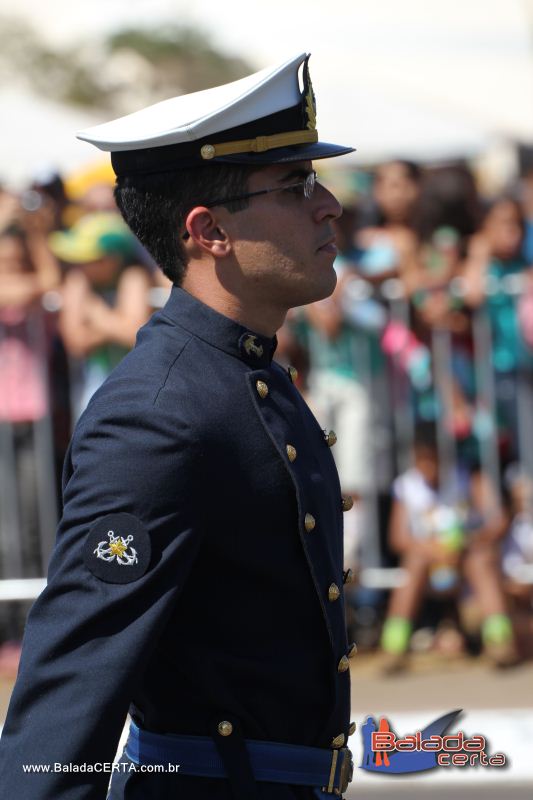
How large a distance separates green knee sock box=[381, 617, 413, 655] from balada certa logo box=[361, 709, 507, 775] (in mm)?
3503

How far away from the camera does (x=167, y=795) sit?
2.24 metres

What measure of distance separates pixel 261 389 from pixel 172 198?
1.20 ft

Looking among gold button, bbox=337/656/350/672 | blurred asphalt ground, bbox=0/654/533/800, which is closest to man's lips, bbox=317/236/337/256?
gold button, bbox=337/656/350/672

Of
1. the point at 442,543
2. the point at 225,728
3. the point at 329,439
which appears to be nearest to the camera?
the point at 225,728

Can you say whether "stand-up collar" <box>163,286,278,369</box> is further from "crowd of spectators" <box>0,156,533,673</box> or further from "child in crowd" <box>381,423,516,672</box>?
"child in crowd" <box>381,423,516,672</box>

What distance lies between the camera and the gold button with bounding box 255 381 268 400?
2373 mm

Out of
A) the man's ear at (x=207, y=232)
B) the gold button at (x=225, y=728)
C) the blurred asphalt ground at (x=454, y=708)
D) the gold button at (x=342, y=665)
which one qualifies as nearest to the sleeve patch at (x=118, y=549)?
the gold button at (x=225, y=728)

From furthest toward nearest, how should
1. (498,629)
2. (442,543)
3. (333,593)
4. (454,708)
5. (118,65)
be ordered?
(118,65), (442,543), (498,629), (454,708), (333,593)

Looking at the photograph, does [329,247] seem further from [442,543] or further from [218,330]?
[442,543]

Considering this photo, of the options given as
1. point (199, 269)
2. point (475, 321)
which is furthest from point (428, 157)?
point (199, 269)

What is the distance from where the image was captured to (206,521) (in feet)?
7.08

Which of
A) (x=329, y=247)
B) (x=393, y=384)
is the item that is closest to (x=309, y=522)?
(x=329, y=247)

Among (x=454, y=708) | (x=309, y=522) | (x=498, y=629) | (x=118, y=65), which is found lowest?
(x=454, y=708)

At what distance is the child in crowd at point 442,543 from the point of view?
643 centimetres
